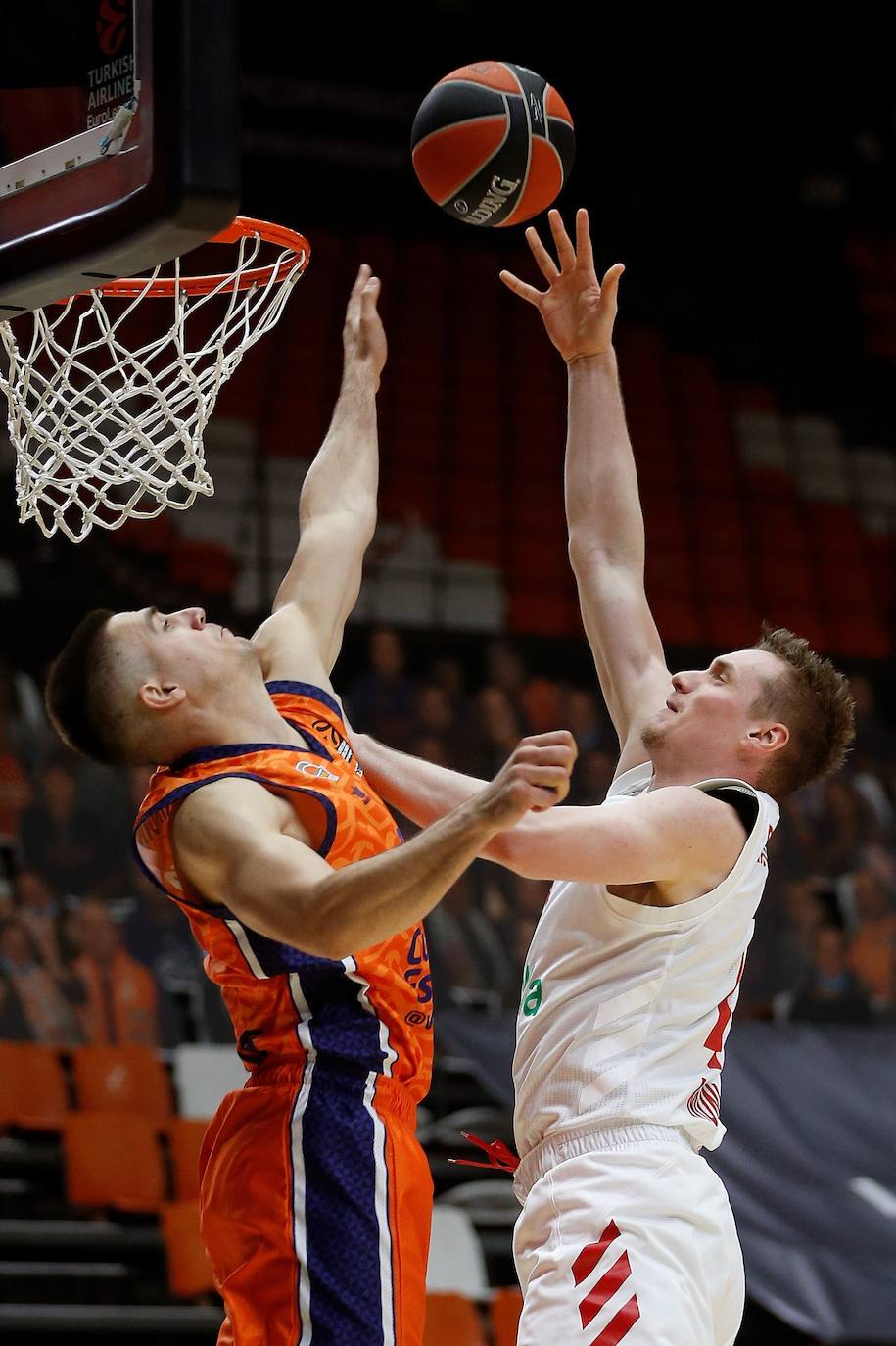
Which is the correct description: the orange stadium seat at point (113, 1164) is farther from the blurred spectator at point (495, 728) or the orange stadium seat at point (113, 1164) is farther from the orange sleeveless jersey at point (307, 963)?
the orange sleeveless jersey at point (307, 963)

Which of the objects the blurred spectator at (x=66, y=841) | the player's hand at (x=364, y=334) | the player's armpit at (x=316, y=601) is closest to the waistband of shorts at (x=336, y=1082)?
the player's armpit at (x=316, y=601)

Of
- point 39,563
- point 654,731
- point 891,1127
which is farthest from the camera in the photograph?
point 39,563

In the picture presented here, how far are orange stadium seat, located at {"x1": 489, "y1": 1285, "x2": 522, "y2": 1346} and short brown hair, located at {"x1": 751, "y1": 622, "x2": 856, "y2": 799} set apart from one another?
2747mm

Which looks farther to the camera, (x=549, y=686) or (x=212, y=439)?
(x=212, y=439)

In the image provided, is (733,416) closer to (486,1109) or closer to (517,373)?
(517,373)

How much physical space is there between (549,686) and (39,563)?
2605 millimetres

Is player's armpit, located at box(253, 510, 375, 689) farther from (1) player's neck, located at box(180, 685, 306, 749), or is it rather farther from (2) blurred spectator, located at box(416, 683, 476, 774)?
(2) blurred spectator, located at box(416, 683, 476, 774)

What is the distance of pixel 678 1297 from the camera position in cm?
248

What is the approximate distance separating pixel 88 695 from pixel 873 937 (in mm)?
5851

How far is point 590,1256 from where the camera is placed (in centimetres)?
251

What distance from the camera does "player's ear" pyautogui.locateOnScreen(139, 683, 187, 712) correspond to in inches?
105

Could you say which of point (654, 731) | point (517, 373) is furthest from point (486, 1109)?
point (517, 373)

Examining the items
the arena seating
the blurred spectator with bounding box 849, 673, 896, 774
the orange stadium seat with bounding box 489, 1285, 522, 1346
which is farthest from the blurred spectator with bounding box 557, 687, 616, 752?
the orange stadium seat with bounding box 489, 1285, 522, 1346

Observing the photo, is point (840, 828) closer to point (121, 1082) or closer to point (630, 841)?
point (121, 1082)
